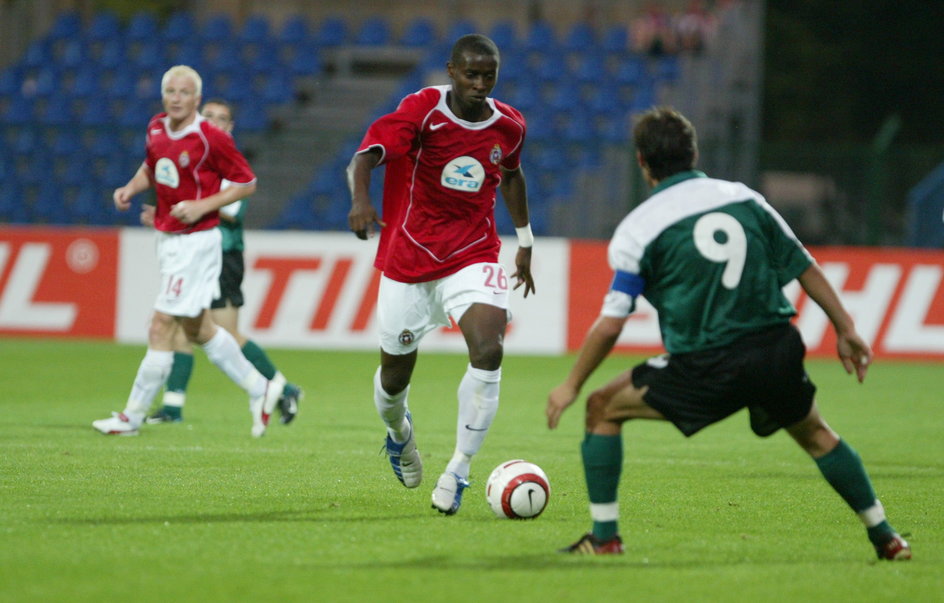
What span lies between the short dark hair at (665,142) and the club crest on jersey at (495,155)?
5.05 feet

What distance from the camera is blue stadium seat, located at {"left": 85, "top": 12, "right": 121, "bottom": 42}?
76.4ft

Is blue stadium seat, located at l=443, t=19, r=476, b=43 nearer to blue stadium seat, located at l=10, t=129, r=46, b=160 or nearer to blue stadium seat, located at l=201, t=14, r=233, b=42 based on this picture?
blue stadium seat, located at l=201, t=14, r=233, b=42

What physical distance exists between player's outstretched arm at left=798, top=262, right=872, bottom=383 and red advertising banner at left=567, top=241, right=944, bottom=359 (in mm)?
10838

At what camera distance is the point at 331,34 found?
23391 millimetres

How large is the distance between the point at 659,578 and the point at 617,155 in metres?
13.2

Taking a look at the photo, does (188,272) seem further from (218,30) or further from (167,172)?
(218,30)

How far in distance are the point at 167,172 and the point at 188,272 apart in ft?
2.11

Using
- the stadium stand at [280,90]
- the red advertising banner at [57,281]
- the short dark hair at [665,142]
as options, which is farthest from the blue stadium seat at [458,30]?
the short dark hair at [665,142]

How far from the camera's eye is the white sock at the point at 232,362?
9.05 meters

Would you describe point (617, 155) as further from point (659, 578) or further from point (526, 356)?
point (659, 578)

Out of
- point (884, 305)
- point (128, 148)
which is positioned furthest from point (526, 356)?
point (128, 148)

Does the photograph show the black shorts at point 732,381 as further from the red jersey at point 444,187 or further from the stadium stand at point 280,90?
the stadium stand at point 280,90

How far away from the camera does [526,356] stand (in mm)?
16266

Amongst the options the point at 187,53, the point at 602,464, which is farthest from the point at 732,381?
the point at 187,53
